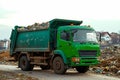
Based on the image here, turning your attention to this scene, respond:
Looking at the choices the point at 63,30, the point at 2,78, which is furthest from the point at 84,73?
the point at 2,78

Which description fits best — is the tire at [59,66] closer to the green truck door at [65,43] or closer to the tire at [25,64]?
the green truck door at [65,43]

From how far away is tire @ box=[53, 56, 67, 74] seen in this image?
1960 centimetres

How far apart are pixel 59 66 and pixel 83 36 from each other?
2.21 metres

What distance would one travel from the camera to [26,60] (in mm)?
23188

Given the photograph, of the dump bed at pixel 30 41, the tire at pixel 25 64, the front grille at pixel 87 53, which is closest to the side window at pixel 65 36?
the front grille at pixel 87 53

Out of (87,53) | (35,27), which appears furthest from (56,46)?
(35,27)

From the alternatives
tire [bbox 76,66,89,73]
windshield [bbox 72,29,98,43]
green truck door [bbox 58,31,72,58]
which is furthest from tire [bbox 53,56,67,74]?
tire [bbox 76,66,89,73]

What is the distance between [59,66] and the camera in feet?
65.3

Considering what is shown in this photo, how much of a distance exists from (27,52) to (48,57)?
2.39m

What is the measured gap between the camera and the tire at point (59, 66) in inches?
772

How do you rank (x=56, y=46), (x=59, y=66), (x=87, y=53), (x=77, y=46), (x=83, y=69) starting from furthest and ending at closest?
1. (x=83, y=69)
2. (x=56, y=46)
3. (x=59, y=66)
4. (x=87, y=53)
5. (x=77, y=46)

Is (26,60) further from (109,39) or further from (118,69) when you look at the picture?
(109,39)

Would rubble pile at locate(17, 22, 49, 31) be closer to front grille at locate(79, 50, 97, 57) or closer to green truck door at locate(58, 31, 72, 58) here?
green truck door at locate(58, 31, 72, 58)

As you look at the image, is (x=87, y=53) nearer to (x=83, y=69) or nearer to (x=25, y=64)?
(x=83, y=69)
